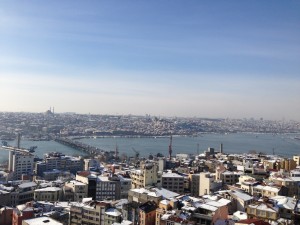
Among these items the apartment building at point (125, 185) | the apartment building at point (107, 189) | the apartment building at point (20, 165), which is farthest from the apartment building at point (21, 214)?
the apartment building at point (20, 165)

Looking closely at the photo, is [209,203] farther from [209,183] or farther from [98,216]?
Result: [209,183]

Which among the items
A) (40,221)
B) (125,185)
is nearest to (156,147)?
(125,185)

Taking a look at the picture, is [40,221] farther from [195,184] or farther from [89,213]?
[195,184]

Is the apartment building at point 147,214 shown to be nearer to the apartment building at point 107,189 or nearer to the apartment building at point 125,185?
the apartment building at point 107,189

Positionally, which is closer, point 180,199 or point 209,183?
point 180,199

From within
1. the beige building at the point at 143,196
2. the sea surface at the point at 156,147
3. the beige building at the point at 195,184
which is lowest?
the sea surface at the point at 156,147

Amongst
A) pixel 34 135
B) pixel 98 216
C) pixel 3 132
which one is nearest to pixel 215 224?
pixel 98 216
